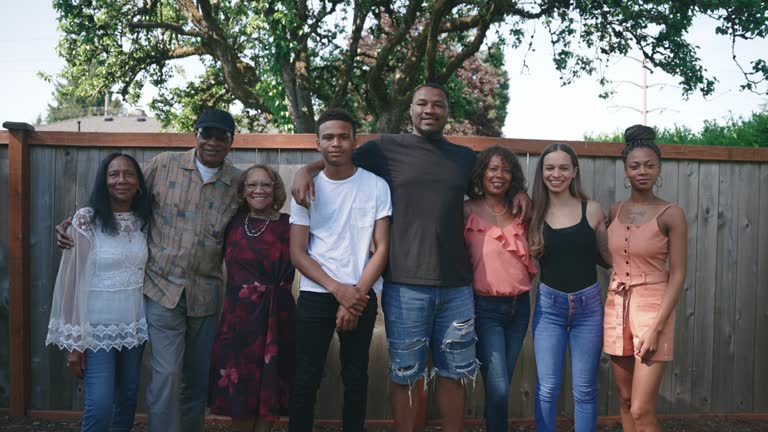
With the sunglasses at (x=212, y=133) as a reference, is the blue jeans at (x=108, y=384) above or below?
below

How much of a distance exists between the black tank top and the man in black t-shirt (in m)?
0.26

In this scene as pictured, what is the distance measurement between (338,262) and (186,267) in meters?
0.82

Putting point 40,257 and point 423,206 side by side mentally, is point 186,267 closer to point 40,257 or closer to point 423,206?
point 423,206

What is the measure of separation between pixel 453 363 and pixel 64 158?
297cm

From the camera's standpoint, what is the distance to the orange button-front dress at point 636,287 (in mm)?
2869

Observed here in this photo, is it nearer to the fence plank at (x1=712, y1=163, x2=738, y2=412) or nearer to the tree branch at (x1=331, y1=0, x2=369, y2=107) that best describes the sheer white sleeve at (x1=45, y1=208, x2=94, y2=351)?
the fence plank at (x1=712, y1=163, x2=738, y2=412)

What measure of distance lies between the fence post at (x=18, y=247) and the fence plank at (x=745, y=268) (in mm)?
4947

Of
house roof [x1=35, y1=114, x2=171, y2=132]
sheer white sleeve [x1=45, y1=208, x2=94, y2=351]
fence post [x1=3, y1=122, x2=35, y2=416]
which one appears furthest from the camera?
house roof [x1=35, y1=114, x2=171, y2=132]

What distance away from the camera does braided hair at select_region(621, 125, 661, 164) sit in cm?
302

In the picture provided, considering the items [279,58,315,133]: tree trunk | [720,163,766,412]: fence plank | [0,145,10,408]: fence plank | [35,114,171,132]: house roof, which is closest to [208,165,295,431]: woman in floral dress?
[0,145,10,408]: fence plank

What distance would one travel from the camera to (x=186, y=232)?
3.06 metres

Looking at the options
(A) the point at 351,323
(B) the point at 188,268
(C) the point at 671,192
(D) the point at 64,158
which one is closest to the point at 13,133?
(D) the point at 64,158

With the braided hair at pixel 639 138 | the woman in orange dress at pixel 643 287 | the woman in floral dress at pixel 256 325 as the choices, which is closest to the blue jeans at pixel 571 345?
the woman in orange dress at pixel 643 287

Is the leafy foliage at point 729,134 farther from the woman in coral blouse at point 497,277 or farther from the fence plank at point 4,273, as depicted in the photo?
the fence plank at point 4,273
